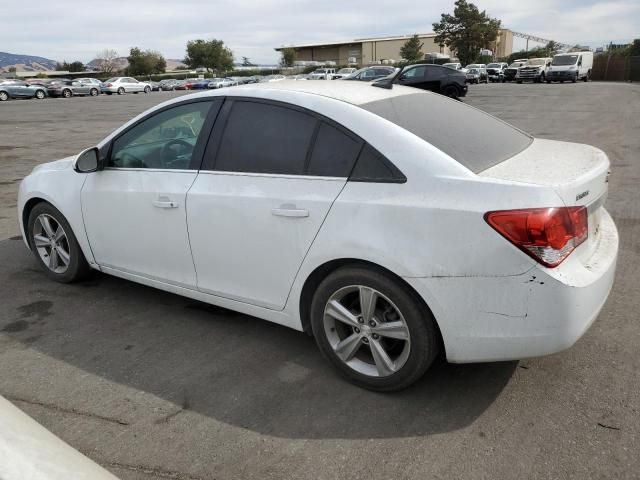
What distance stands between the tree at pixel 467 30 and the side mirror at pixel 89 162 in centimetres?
7952

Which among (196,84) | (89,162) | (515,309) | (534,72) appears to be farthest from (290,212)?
(196,84)

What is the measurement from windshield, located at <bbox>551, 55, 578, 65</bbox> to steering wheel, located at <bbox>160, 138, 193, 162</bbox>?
44.7 meters

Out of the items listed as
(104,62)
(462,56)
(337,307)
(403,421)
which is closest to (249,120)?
(337,307)

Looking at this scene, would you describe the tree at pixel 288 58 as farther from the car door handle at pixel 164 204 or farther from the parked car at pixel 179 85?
the car door handle at pixel 164 204

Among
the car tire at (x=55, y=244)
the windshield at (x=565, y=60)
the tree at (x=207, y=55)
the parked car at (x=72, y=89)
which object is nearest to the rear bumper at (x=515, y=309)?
the car tire at (x=55, y=244)

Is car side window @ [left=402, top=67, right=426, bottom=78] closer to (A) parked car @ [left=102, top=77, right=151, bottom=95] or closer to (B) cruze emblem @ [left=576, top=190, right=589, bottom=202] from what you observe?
(B) cruze emblem @ [left=576, top=190, right=589, bottom=202]

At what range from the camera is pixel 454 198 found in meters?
2.60

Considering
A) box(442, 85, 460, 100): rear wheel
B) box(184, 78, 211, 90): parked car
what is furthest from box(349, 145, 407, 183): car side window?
box(184, 78, 211, 90): parked car

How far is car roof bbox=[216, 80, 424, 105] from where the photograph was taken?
326cm

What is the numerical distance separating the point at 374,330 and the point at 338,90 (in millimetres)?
1483

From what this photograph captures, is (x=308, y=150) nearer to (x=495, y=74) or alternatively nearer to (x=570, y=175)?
(x=570, y=175)

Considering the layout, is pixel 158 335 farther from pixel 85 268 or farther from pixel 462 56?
pixel 462 56

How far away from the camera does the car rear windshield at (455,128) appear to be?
2938mm

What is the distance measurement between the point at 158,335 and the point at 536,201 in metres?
2.56
